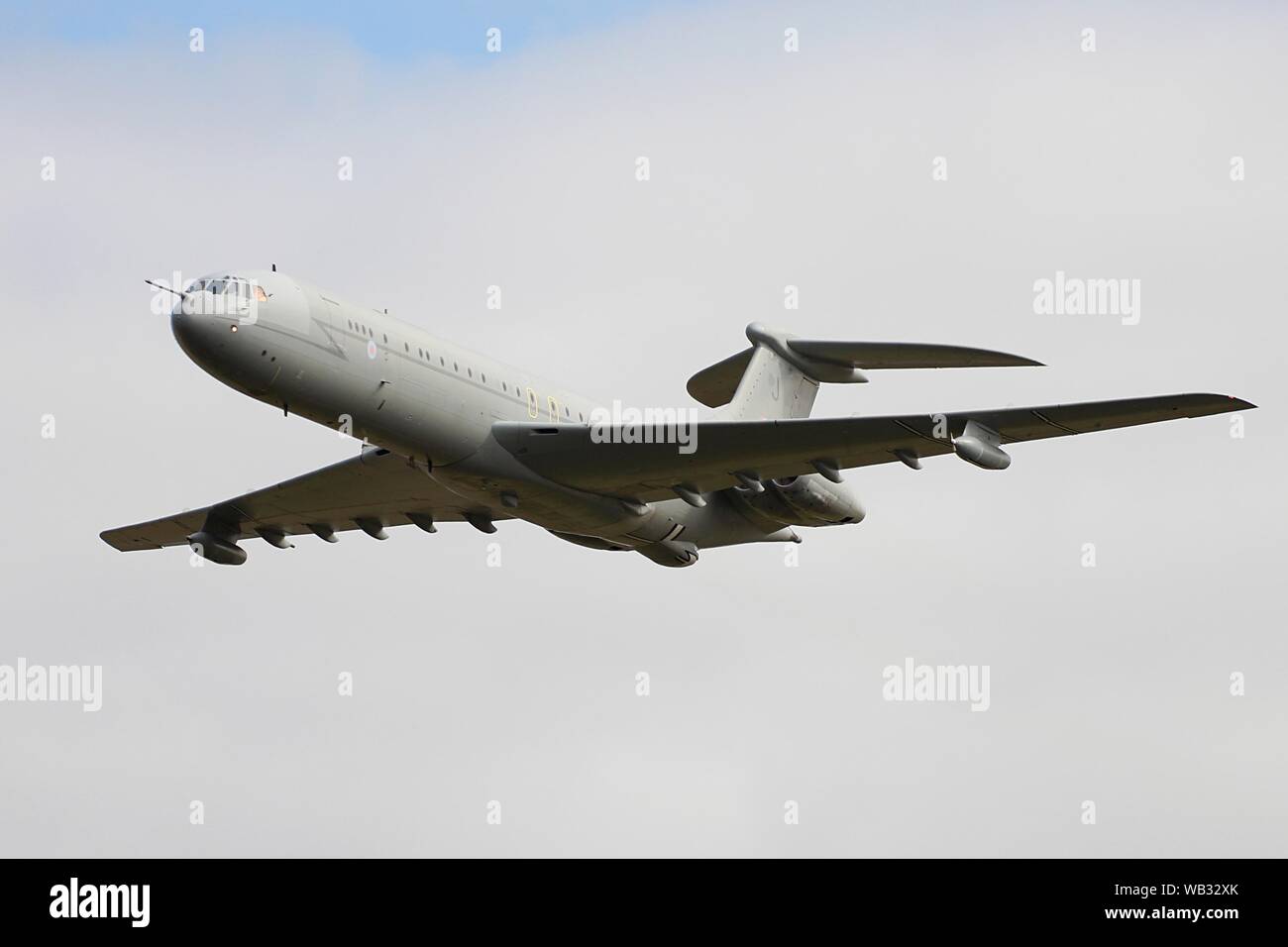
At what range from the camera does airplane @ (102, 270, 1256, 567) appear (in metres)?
36.8

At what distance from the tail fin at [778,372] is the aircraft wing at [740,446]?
5.48m

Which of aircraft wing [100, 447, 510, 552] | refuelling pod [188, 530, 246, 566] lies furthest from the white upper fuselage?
refuelling pod [188, 530, 246, 566]

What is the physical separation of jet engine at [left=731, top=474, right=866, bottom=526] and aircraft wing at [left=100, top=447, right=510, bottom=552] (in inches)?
207

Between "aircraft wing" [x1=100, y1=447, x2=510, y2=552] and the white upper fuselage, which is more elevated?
the white upper fuselage

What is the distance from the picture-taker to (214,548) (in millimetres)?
44781

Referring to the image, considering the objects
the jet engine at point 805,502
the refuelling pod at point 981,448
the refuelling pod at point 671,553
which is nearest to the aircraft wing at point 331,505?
the refuelling pod at point 671,553

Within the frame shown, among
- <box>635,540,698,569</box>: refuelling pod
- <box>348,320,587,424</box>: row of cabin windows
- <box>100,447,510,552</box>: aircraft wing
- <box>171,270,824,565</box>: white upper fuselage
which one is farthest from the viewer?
<box>635,540,698,569</box>: refuelling pod

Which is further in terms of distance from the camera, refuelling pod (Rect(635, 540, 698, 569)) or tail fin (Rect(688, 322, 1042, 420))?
tail fin (Rect(688, 322, 1042, 420))

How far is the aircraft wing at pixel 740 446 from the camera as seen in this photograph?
37.3 m

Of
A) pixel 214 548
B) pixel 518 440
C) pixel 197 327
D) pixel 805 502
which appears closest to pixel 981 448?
pixel 805 502

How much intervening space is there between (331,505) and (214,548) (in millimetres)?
2898

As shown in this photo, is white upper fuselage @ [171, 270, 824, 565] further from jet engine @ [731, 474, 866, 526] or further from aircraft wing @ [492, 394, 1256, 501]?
jet engine @ [731, 474, 866, 526]

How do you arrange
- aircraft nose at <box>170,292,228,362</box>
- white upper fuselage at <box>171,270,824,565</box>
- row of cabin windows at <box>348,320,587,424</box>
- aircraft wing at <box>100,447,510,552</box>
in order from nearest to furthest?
aircraft nose at <box>170,292,228,362</box> < white upper fuselage at <box>171,270,824,565</box> < row of cabin windows at <box>348,320,587,424</box> < aircraft wing at <box>100,447,510,552</box>

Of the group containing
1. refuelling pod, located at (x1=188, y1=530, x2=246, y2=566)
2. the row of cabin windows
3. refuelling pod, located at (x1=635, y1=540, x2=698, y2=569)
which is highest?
the row of cabin windows
